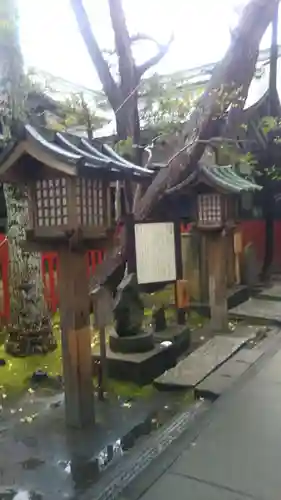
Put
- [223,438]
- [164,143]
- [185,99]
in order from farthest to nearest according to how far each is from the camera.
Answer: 1. [164,143]
2. [185,99]
3. [223,438]

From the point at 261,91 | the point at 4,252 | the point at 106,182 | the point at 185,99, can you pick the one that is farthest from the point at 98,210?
the point at 261,91

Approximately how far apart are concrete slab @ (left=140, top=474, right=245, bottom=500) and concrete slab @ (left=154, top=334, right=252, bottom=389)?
2.40 m

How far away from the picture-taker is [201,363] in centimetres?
731

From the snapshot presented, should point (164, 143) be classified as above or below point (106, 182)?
above

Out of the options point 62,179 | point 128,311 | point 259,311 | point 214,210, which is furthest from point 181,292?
point 62,179

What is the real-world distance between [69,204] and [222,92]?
10.9ft

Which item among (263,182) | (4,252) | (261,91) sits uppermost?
(261,91)

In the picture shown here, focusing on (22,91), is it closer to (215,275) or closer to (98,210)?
(98,210)

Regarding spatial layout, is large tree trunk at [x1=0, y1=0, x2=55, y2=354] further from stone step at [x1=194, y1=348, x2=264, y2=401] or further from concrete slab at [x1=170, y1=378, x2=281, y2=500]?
concrete slab at [x1=170, y1=378, x2=281, y2=500]

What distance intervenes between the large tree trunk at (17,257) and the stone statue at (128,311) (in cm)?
170

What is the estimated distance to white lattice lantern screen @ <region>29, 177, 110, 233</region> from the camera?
4934 millimetres

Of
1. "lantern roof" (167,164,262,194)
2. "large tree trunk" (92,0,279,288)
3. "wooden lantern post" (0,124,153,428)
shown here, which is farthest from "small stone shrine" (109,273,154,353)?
"lantern roof" (167,164,262,194)

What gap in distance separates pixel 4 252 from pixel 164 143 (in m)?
3.85

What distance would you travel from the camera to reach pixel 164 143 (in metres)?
9.12
